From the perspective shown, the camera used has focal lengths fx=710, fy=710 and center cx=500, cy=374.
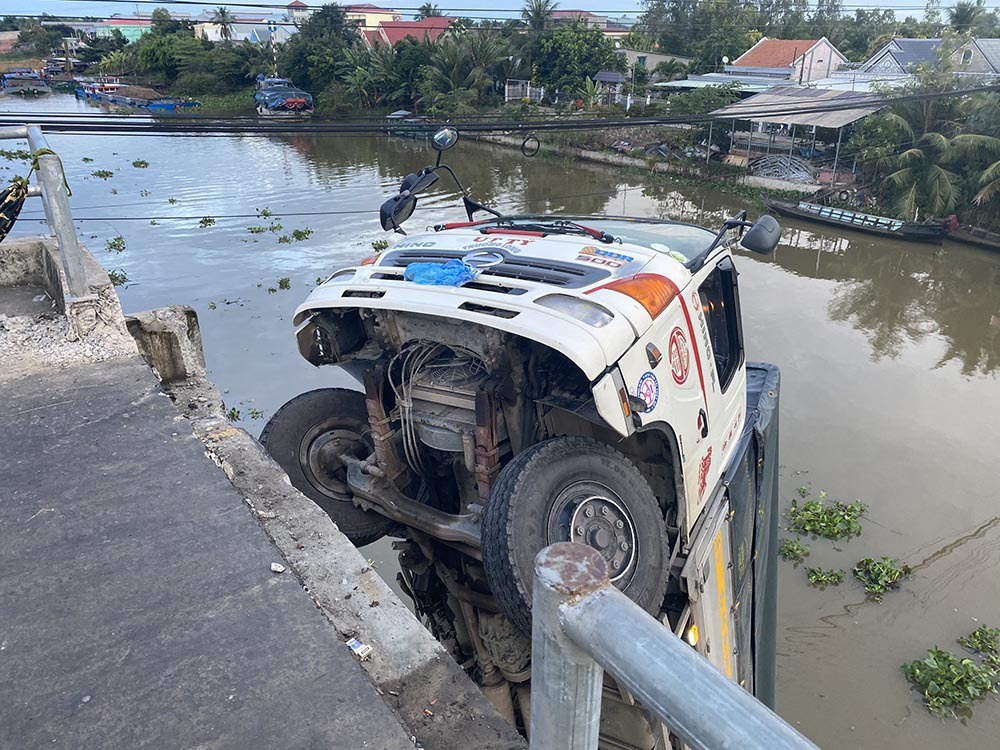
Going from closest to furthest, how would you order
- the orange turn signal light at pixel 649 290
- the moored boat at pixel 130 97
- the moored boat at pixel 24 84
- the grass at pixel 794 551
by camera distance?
the orange turn signal light at pixel 649 290 < the grass at pixel 794 551 < the moored boat at pixel 130 97 < the moored boat at pixel 24 84

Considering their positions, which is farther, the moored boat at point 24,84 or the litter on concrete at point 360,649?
the moored boat at point 24,84

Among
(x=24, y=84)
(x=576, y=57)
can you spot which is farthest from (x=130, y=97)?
(x=576, y=57)

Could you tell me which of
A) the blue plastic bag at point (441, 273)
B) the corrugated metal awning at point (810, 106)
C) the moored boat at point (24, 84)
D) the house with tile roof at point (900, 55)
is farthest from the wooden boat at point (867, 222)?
the moored boat at point (24, 84)

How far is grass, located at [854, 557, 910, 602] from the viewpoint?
8.00 m

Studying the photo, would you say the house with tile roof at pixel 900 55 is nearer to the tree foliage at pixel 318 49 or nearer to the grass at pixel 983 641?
the tree foliage at pixel 318 49

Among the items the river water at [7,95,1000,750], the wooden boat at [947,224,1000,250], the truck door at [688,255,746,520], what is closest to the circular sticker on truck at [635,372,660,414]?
the truck door at [688,255,746,520]

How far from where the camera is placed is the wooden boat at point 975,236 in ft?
65.9

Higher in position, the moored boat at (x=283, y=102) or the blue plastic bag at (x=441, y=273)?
the moored boat at (x=283, y=102)

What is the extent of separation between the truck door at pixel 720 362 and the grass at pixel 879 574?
194 inches

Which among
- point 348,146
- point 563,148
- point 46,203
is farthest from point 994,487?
point 348,146

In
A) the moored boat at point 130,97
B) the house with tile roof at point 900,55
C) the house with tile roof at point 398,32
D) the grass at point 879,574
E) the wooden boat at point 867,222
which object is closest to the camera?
the grass at point 879,574

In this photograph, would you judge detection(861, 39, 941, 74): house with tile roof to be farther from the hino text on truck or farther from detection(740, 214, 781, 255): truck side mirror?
the hino text on truck

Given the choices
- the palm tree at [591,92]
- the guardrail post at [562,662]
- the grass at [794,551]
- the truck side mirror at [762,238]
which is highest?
the palm tree at [591,92]

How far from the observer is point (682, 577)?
3.32 metres
